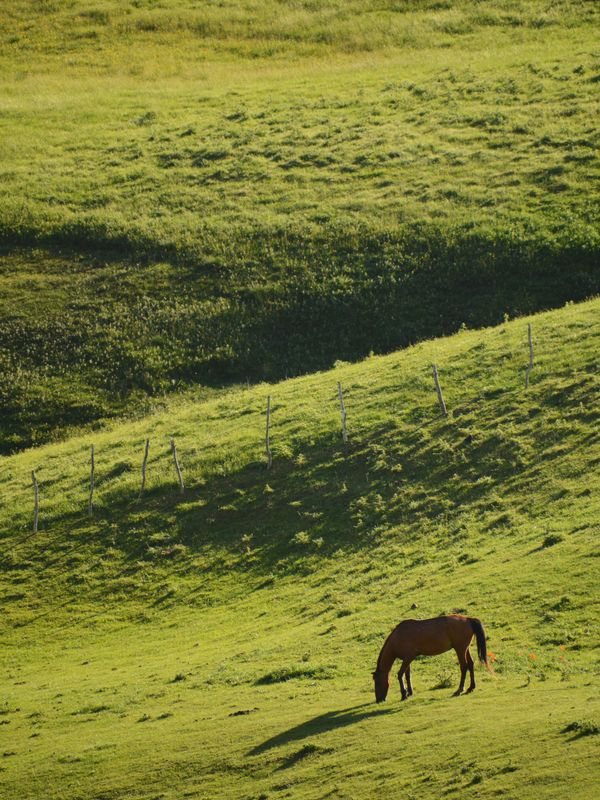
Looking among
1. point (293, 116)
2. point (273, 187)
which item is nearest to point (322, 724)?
point (273, 187)

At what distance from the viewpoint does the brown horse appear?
1816 cm

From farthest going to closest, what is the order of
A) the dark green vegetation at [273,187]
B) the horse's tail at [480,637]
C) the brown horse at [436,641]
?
the dark green vegetation at [273,187] → the brown horse at [436,641] → the horse's tail at [480,637]

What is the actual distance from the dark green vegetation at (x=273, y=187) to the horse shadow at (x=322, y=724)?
34.0 meters

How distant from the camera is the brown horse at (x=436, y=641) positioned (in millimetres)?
18156

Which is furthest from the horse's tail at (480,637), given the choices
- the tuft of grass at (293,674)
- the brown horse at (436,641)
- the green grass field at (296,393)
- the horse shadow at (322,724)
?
the tuft of grass at (293,674)

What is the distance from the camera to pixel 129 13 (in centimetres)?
9838

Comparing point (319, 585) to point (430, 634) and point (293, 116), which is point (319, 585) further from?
point (293, 116)

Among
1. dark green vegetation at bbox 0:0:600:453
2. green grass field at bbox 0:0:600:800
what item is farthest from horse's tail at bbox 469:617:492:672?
dark green vegetation at bbox 0:0:600:453

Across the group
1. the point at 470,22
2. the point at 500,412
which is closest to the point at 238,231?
the point at 500,412

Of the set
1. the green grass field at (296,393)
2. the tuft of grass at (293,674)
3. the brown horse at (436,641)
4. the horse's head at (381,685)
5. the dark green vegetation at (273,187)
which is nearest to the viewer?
the brown horse at (436,641)

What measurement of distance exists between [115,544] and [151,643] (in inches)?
291

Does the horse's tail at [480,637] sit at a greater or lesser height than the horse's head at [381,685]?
greater

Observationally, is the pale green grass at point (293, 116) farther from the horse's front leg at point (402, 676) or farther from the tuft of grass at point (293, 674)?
the horse's front leg at point (402, 676)

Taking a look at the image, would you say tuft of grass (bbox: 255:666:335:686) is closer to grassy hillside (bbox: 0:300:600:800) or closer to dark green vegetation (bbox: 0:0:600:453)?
grassy hillside (bbox: 0:300:600:800)
